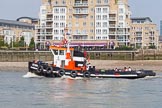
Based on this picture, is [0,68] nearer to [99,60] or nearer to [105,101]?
[99,60]

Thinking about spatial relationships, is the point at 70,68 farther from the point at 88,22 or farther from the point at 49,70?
the point at 88,22

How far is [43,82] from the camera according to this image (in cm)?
6412

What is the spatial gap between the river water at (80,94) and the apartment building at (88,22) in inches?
2920

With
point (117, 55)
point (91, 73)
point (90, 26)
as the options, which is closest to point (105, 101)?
point (91, 73)

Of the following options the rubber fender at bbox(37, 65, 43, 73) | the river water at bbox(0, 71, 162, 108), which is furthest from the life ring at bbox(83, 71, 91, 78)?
the rubber fender at bbox(37, 65, 43, 73)

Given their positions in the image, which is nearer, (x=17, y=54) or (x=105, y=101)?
(x=105, y=101)

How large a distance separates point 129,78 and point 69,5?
72735mm

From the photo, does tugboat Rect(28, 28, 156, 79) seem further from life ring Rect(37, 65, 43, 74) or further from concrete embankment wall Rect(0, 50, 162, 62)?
concrete embankment wall Rect(0, 50, 162, 62)

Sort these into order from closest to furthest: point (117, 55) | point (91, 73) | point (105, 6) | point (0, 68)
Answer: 1. point (91, 73)
2. point (0, 68)
3. point (117, 55)
4. point (105, 6)

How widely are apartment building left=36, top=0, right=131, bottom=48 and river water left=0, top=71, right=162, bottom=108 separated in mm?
74158

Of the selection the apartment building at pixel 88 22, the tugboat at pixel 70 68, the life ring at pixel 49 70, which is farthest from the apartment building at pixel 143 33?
the life ring at pixel 49 70

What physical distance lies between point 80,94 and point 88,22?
9180 cm

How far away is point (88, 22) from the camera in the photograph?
141000mm

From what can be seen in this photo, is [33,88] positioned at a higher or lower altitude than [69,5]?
lower
